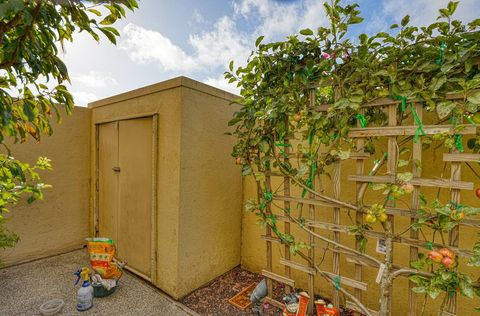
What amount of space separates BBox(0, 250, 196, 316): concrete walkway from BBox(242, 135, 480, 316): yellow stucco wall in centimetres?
113

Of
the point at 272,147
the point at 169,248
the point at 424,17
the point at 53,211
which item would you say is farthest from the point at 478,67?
the point at 53,211

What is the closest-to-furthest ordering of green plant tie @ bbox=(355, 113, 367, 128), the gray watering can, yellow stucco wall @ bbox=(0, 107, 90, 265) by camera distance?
green plant tie @ bbox=(355, 113, 367, 128) → the gray watering can → yellow stucco wall @ bbox=(0, 107, 90, 265)

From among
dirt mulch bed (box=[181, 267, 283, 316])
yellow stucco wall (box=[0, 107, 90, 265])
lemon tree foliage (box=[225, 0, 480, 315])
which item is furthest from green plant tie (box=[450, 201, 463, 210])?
yellow stucco wall (box=[0, 107, 90, 265])

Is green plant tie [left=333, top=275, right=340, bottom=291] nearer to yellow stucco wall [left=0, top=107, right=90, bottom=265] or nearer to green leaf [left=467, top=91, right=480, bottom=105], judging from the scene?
green leaf [left=467, top=91, right=480, bottom=105]

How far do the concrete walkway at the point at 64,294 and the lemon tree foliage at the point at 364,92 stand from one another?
56.3 inches

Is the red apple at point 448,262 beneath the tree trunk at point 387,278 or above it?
above

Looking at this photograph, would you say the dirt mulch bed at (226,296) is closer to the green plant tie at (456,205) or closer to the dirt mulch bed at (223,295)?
the dirt mulch bed at (223,295)

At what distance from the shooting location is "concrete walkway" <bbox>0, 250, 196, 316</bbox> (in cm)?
226

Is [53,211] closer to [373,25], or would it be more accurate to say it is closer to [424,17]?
[373,25]

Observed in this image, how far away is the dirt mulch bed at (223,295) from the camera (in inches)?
90.9

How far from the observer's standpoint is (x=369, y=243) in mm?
2199

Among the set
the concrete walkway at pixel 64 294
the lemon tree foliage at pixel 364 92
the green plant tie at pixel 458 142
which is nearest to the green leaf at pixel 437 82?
the lemon tree foliage at pixel 364 92

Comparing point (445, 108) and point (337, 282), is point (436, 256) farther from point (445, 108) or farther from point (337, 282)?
point (445, 108)

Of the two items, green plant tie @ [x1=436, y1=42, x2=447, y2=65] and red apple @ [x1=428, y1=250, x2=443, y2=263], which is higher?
green plant tie @ [x1=436, y1=42, x2=447, y2=65]
